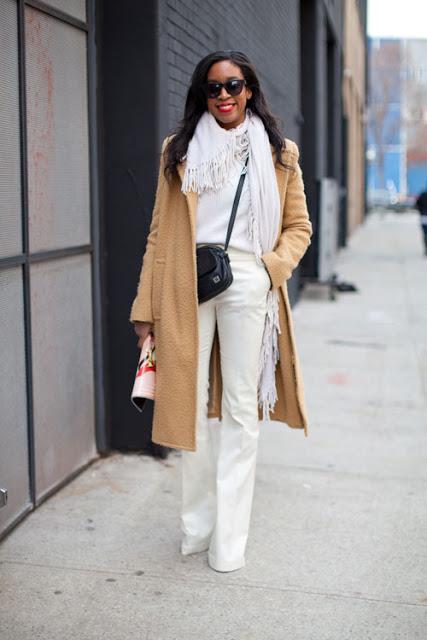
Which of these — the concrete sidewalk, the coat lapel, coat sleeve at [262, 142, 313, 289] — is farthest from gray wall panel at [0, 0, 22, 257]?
the concrete sidewalk

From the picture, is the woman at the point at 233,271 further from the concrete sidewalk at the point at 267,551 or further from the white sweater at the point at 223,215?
the concrete sidewalk at the point at 267,551

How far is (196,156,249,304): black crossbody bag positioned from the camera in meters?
3.73

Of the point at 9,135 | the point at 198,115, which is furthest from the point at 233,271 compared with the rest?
the point at 9,135

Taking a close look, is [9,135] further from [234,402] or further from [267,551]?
[267,551]

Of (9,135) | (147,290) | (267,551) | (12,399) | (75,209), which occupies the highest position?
(9,135)

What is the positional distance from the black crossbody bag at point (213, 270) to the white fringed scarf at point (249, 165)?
0.08m

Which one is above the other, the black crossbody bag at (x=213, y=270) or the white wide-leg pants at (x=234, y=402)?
the black crossbody bag at (x=213, y=270)

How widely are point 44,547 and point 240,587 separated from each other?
92 centimetres

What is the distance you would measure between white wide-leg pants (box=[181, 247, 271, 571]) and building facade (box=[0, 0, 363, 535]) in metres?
0.92

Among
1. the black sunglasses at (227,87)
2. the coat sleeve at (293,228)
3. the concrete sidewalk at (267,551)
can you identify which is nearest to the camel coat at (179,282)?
the coat sleeve at (293,228)

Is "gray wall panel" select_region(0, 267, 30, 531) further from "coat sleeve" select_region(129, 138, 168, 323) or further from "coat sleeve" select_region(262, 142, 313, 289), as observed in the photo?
"coat sleeve" select_region(262, 142, 313, 289)

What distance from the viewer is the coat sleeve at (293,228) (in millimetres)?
3908

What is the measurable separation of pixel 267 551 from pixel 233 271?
1.26 meters

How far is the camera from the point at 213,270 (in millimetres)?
3729
